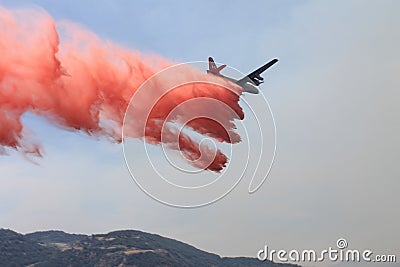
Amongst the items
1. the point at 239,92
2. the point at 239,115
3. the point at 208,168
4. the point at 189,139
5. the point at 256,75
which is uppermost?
the point at 256,75

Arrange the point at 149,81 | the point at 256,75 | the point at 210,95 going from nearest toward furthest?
the point at 149,81, the point at 210,95, the point at 256,75

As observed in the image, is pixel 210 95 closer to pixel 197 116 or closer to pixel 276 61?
pixel 197 116

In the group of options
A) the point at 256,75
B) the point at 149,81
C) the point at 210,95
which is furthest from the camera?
the point at 256,75

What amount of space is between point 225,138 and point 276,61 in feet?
67.3

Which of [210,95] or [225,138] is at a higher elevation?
[210,95]

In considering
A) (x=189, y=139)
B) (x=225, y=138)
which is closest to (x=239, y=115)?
(x=225, y=138)

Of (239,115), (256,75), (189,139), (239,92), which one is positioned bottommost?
(189,139)

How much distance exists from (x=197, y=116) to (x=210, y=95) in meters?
4.71

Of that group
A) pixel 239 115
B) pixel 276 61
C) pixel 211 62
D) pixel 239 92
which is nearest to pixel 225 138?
pixel 239 115

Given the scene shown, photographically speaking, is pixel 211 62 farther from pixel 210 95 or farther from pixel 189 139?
pixel 189 139

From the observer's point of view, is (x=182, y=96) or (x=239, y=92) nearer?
(x=182, y=96)

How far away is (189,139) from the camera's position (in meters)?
72.6

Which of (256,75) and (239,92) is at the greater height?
(256,75)

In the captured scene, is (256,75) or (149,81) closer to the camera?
(149,81)
